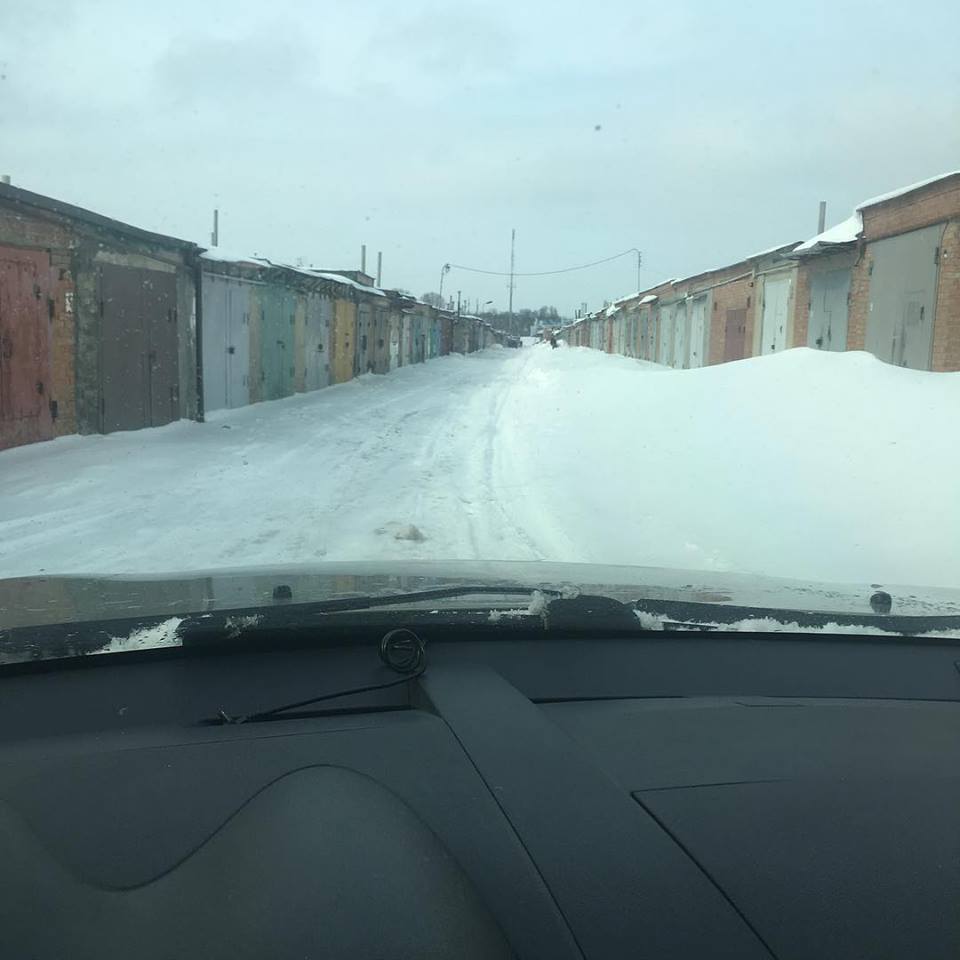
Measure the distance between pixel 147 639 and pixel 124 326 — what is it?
12763 millimetres

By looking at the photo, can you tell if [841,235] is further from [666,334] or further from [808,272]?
[666,334]

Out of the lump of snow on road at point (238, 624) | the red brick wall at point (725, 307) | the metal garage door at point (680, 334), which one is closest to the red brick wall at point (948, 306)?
the red brick wall at point (725, 307)

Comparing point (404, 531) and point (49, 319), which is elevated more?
point (49, 319)

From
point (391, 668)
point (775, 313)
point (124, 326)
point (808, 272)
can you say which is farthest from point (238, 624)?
point (775, 313)

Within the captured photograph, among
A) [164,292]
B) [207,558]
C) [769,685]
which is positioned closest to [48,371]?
[164,292]

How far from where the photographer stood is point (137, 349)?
1465 centimetres

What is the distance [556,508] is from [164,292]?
936cm

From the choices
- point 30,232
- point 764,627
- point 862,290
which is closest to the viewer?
point 764,627

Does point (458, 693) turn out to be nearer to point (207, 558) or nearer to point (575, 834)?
point (575, 834)

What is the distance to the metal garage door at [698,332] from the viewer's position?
32.3m

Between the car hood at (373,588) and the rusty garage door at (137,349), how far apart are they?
10908 millimetres

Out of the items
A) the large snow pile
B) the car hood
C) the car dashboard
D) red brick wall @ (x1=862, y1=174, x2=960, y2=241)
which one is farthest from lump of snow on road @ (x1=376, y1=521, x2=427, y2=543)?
red brick wall @ (x1=862, y1=174, x2=960, y2=241)

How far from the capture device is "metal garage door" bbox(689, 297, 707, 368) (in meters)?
32.3

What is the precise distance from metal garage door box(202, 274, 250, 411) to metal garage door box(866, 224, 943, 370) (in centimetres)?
1220
